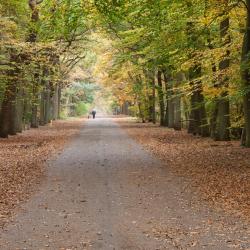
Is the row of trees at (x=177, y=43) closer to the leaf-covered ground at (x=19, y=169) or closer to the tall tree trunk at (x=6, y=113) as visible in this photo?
the tall tree trunk at (x=6, y=113)

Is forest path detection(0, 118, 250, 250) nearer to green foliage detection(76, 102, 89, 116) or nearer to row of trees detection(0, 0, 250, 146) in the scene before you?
row of trees detection(0, 0, 250, 146)

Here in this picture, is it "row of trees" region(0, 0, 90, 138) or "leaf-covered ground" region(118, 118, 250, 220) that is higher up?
"row of trees" region(0, 0, 90, 138)

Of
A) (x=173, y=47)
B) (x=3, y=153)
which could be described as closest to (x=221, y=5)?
(x=173, y=47)

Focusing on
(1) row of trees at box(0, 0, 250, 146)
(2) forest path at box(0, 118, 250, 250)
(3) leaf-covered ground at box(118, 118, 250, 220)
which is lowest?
(2) forest path at box(0, 118, 250, 250)

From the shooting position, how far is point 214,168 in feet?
49.8

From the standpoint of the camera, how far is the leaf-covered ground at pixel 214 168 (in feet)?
35.3

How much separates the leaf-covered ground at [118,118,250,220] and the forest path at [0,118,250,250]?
493mm

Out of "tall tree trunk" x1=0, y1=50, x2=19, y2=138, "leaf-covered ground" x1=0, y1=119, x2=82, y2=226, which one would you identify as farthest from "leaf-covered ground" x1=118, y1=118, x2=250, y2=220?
"tall tree trunk" x1=0, y1=50, x2=19, y2=138

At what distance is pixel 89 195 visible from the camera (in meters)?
11.2

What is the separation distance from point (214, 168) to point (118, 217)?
6723mm

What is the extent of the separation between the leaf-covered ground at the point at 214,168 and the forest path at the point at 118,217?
49 centimetres

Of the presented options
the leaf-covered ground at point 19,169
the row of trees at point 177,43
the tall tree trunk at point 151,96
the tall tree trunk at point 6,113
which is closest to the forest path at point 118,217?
the leaf-covered ground at point 19,169

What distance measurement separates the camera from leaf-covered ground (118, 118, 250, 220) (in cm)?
1076

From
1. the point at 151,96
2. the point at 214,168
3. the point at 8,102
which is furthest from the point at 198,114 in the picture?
the point at 151,96
